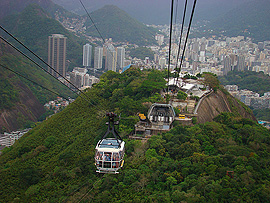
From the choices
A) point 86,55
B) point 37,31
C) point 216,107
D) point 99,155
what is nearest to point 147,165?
point 99,155

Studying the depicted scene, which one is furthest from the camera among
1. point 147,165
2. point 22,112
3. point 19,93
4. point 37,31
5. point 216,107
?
point 37,31

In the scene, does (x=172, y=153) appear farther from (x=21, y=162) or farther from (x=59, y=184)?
(x=21, y=162)

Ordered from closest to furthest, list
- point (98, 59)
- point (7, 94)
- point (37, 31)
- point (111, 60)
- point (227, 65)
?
1. point (7, 94)
2. point (111, 60)
3. point (98, 59)
4. point (37, 31)
5. point (227, 65)

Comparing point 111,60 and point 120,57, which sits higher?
point 120,57

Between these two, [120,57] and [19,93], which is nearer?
[19,93]

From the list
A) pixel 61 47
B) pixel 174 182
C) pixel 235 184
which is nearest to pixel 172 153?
pixel 174 182

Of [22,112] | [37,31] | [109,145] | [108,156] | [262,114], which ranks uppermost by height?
[37,31]

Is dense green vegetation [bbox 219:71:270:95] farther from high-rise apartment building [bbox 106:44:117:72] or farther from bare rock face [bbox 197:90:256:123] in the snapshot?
bare rock face [bbox 197:90:256:123]

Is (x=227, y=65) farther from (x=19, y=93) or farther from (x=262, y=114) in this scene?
(x=19, y=93)
